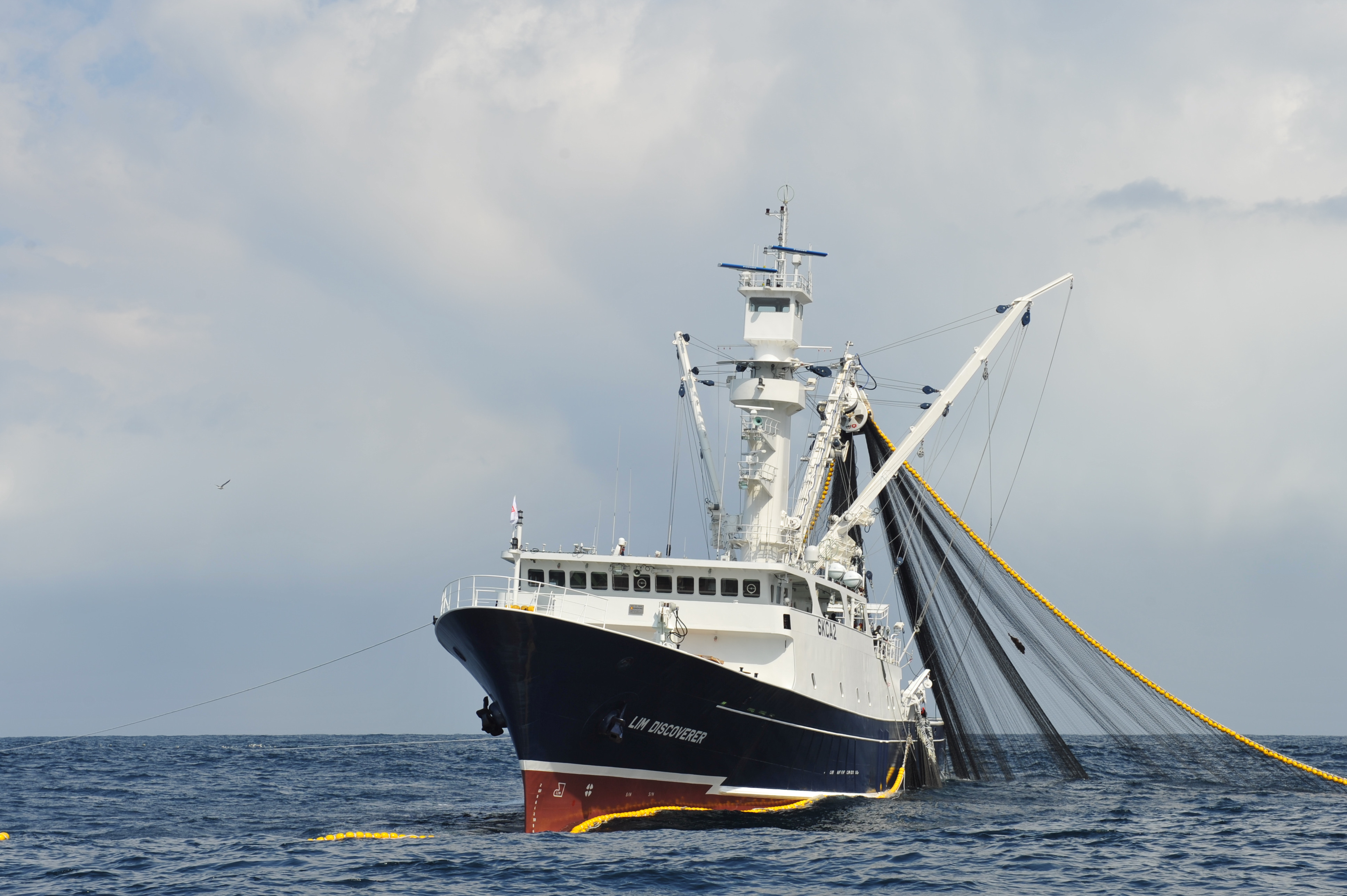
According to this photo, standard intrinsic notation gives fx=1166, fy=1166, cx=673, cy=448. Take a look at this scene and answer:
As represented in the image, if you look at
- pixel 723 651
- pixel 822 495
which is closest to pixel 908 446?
pixel 822 495

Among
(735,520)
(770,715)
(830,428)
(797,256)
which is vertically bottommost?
(770,715)

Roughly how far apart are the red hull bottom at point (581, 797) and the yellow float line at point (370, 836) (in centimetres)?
207

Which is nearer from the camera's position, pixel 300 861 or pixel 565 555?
Answer: pixel 300 861

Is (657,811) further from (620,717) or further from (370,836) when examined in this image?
(370,836)

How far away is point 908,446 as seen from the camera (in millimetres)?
35219

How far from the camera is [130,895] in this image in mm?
16078

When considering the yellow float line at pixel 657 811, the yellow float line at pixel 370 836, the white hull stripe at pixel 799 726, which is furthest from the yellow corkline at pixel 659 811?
the yellow float line at pixel 370 836

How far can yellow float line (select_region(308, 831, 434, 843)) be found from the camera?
2181cm

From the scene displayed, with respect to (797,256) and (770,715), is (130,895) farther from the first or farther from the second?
(797,256)

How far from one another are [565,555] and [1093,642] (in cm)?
1586

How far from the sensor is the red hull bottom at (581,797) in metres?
21.5

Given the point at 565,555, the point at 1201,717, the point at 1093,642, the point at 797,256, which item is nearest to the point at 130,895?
the point at 565,555

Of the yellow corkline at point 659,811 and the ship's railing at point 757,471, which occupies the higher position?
the ship's railing at point 757,471

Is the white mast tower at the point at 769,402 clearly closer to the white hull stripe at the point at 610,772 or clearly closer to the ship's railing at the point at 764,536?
the ship's railing at the point at 764,536
